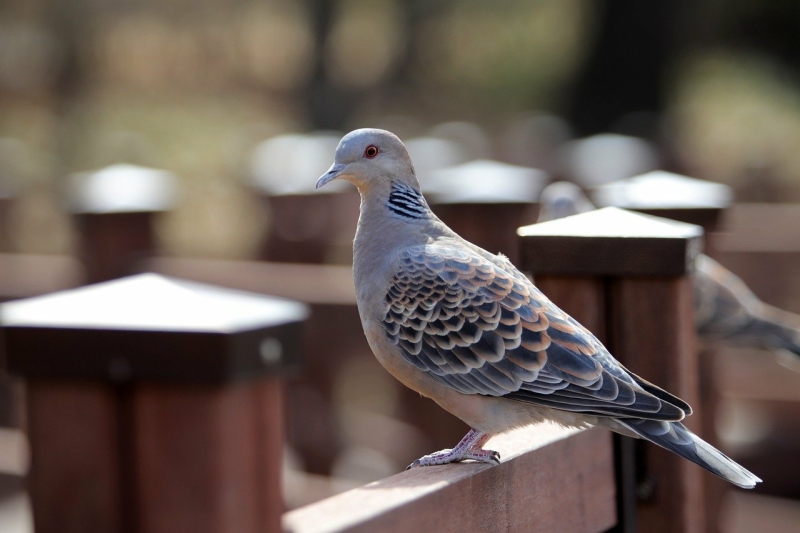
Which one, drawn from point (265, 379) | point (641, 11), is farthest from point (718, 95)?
point (265, 379)

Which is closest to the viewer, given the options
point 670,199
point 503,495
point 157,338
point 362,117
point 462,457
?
point 157,338

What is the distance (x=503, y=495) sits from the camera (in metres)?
1.84

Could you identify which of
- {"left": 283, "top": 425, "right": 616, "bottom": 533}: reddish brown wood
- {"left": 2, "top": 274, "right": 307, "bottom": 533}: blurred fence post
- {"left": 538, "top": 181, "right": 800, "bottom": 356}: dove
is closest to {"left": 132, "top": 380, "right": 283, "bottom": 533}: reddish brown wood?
A: {"left": 2, "top": 274, "right": 307, "bottom": 533}: blurred fence post

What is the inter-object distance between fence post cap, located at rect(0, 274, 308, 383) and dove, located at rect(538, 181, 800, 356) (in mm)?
3053

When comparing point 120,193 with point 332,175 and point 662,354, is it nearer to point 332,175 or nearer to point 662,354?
point 332,175

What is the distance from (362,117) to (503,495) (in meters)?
13.9

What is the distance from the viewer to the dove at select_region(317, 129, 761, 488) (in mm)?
2031

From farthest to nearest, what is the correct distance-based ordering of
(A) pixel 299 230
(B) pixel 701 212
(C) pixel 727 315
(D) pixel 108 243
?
1. (A) pixel 299 230
2. (D) pixel 108 243
3. (C) pixel 727 315
4. (B) pixel 701 212

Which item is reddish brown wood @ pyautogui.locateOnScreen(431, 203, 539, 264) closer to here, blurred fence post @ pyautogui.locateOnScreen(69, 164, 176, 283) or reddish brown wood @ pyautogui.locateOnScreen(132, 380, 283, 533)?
blurred fence post @ pyautogui.locateOnScreen(69, 164, 176, 283)

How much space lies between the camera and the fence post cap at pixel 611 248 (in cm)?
217

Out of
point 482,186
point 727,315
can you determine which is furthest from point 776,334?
point 482,186

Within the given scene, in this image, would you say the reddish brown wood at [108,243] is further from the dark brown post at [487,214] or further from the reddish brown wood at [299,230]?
the dark brown post at [487,214]

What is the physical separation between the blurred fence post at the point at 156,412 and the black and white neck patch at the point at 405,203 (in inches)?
52.3

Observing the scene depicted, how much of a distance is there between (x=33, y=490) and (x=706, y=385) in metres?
2.83
